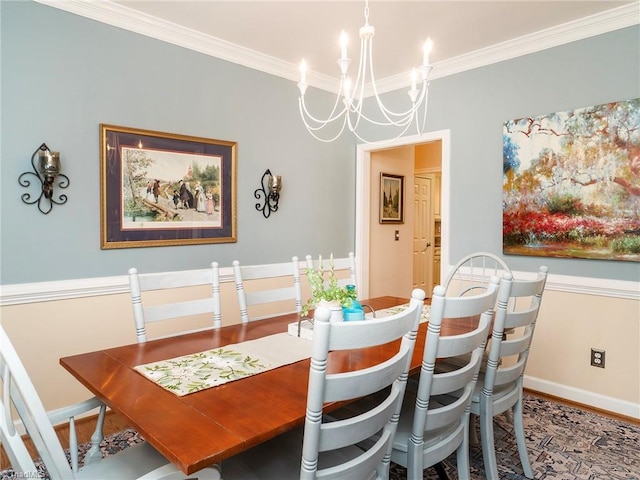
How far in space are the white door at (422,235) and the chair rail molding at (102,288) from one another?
2.91m

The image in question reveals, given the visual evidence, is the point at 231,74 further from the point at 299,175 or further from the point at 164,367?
the point at 164,367

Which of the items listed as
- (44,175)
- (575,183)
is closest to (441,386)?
(575,183)


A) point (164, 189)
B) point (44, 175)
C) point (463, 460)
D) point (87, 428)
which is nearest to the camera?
point (463, 460)

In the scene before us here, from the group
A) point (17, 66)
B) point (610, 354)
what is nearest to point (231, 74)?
point (17, 66)

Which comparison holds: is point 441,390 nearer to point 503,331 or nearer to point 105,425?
point 503,331

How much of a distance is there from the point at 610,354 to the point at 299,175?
9.11 feet

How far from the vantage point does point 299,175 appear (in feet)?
12.7

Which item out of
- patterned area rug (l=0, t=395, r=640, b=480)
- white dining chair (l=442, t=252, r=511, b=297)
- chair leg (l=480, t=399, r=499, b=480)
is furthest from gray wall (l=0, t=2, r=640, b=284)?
chair leg (l=480, t=399, r=499, b=480)

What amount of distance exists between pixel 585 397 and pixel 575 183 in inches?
59.2

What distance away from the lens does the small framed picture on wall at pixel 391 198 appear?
4.64 m

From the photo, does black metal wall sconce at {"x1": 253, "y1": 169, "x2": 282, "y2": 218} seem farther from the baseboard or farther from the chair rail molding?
the baseboard

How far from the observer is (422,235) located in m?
6.16

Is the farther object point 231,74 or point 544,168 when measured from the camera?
point 231,74

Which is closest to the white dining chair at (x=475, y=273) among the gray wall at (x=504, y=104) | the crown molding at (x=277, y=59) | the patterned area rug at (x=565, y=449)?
the gray wall at (x=504, y=104)
